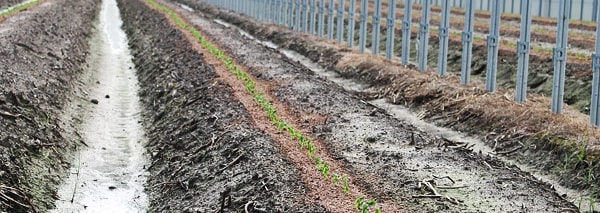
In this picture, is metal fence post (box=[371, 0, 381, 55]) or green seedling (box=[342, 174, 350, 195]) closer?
green seedling (box=[342, 174, 350, 195])

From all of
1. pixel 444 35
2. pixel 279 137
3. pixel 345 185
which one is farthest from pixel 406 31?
pixel 345 185

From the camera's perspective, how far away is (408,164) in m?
11.5

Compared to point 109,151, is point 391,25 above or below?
above

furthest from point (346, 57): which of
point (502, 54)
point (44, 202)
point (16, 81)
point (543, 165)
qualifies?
point (44, 202)

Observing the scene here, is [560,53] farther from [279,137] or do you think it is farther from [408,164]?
[279,137]

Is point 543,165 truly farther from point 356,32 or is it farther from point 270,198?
point 356,32

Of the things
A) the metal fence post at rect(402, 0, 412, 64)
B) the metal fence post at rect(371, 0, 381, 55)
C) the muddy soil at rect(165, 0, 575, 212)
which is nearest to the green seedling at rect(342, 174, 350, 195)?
the muddy soil at rect(165, 0, 575, 212)

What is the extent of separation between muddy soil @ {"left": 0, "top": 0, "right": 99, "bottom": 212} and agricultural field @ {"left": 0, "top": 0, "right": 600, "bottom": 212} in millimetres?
43

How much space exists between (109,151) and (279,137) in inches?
158

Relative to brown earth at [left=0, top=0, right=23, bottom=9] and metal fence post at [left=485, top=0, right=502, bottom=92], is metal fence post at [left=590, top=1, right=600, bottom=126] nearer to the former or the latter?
metal fence post at [left=485, top=0, right=502, bottom=92]

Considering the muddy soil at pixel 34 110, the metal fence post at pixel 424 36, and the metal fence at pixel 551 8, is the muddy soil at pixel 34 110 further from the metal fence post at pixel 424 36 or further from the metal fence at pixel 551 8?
the metal fence at pixel 551 8

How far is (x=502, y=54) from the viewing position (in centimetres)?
2367

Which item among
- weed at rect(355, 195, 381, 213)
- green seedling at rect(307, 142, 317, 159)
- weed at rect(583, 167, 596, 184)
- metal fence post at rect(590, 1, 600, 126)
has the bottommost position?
weed at rect(583, 167, 596, 184)

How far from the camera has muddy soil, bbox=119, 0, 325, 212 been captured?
10195 millimetres
